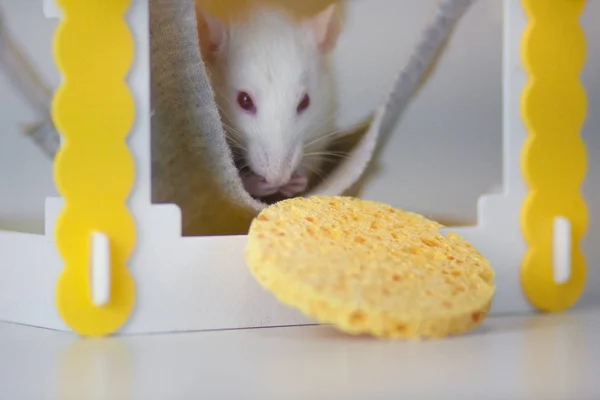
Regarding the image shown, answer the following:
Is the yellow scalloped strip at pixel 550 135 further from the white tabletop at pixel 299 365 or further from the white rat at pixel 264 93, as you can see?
the white rat at pixel 264 93

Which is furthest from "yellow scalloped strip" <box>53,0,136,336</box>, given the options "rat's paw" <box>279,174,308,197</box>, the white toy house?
"rat's paw" <box>279,174,308,197</box>

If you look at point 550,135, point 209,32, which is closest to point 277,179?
point 209,32

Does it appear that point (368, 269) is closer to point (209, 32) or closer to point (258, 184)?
point (258, 184)

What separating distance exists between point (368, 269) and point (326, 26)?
423 mm

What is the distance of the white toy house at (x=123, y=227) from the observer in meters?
0.73

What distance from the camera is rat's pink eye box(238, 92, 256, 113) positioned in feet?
3.12

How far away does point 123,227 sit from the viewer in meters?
0.75

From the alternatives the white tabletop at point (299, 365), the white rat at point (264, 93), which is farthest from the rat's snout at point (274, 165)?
the white tabletop at point (299, 365)

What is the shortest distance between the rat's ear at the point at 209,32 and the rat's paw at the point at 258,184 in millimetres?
164

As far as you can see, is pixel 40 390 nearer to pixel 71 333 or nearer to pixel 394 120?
pixel 71 333

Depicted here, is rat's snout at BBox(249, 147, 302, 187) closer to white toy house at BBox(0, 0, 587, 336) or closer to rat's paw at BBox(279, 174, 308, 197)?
rat's paw at BBox(279, 174, 308, 197)

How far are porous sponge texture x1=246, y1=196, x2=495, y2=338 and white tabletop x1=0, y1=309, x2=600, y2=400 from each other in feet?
0.11

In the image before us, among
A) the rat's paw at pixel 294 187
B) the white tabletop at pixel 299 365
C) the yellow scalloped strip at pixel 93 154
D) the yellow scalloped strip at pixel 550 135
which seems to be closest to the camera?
the white tabletop at pixel 299 365

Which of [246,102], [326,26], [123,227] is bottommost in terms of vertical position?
[123,227]
